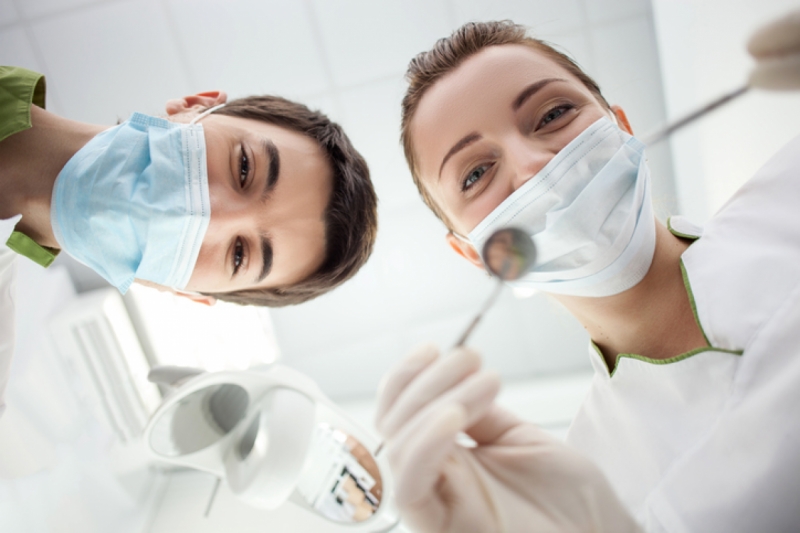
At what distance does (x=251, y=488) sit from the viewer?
1396 millimetres

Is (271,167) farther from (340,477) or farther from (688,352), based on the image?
(688,352)

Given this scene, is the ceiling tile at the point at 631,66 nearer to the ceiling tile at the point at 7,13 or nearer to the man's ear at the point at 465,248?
the man's ear at the point at 465,248

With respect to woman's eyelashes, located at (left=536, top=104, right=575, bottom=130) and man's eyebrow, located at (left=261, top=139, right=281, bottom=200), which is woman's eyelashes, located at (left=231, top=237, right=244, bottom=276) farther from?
woman's eyelashes, located at (left=536, top=104, right=575, bottom=130)

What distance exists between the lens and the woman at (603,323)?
0.69 m

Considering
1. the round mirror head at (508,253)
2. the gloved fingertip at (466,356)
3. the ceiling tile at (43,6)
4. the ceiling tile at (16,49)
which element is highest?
the ceiling tile at (43,6)

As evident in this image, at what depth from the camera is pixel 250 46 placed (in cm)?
197

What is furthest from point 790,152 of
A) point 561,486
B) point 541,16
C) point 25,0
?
point 25,0

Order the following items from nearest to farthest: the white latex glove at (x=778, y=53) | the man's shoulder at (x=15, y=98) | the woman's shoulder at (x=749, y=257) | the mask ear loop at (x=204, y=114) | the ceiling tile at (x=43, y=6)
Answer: the white latex glove at (x=778, y=53) → the woman's shoulder at (x=749, y=257) → the man's shoulder at (x=15, y=98) → the mask ear loop at (x=204, y=114) → the ceiling tile at (x=43, y=6)

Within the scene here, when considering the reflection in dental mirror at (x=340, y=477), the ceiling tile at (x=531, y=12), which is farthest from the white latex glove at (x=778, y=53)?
the reflection in dental mirror at (x=340, y=477)

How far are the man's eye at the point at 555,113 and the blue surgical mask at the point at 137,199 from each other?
80 cm

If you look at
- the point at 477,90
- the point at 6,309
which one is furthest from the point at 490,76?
the point at 6,309

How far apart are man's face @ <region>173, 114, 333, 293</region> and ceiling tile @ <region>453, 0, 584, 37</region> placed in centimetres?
96

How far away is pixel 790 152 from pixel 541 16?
1088 mm

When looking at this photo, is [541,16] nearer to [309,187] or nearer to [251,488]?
[309,187]
